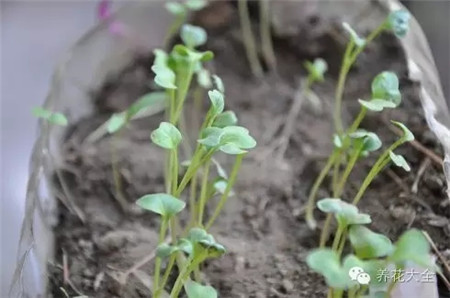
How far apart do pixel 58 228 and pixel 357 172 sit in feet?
1.24

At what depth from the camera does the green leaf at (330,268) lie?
2.10 ft

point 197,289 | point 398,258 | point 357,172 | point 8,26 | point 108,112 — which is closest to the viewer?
point 398,258

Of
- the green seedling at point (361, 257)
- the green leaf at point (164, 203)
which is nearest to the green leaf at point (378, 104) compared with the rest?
the green seedling at point (361, 257)

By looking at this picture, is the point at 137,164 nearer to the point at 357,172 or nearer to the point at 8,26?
the point at 357,172

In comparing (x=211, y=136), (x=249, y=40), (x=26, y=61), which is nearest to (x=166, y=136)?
(x=211, y=136)

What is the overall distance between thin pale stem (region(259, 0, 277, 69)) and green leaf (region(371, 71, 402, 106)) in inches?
14.5

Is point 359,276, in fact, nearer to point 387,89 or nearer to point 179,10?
point 387,89

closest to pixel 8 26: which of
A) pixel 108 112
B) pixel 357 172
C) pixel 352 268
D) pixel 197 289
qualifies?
pixel 108 112

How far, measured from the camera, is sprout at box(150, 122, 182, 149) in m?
0.79

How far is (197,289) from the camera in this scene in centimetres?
78

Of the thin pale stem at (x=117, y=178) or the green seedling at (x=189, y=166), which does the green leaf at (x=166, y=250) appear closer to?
the green seedling at (x=189, y=166)

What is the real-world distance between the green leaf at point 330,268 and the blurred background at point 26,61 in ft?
1.54

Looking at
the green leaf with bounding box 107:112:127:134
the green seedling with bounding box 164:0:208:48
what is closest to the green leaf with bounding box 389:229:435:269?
the green leaf with bounding box 107:112:127:134

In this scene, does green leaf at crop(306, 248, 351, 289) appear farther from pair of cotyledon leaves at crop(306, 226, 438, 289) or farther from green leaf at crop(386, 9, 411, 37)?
green leaf at crop(386, 9, 411, 37)
